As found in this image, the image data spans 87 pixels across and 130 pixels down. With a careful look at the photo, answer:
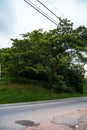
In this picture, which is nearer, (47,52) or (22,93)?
(22,93)

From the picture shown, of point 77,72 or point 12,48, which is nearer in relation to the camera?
point 12,48

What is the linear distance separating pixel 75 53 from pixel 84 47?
5.25ft

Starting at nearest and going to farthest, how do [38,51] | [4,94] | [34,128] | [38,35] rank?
[34,128] < [4,94] < [38,51] < [38,35]

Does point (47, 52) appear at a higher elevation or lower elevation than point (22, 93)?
higher

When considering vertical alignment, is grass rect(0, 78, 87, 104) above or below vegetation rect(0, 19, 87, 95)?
below

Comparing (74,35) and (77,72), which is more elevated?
(74,35)

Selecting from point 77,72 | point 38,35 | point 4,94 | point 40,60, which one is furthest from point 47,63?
point 77,72

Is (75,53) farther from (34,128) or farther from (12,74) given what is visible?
(34,128)

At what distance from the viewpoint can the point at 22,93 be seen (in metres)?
30.4

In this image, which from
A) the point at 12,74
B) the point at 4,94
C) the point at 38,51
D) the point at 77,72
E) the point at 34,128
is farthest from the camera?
the point at 77,72

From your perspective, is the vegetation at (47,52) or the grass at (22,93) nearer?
the grass at (22,93)

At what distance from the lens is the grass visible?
27270 millimetres

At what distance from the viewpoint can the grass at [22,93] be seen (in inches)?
1074

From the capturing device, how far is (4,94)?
28.2 m
